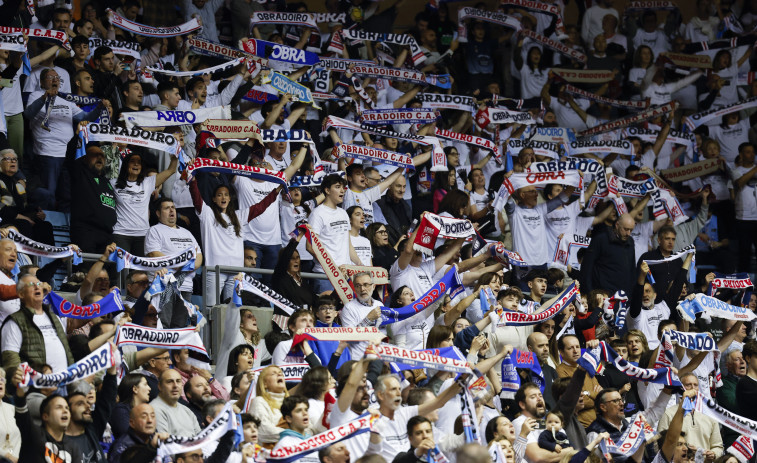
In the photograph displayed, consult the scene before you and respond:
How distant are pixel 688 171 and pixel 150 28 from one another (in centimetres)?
741

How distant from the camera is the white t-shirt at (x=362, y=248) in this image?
44.4 ft

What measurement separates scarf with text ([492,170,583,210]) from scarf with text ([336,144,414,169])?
1.09 metres

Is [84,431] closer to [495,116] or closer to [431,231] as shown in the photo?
[431,231]

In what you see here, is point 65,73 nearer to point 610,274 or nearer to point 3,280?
point 3,280

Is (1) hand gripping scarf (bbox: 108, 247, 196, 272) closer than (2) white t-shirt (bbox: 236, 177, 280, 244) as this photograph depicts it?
Yes

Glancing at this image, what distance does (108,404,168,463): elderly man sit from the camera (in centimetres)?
916

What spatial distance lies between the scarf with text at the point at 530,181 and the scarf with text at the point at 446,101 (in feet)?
7.88

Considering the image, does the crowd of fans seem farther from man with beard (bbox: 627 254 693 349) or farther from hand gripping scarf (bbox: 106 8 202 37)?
hand gripping scarf (bbox: 106 8 202 37)

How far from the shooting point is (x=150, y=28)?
16625mm

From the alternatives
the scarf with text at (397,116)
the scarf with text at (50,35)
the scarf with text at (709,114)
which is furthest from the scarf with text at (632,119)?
the scarf with text at (50,35)

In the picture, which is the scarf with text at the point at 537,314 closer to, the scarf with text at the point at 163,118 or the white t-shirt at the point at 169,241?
the white t-shirt at the point at 169,241

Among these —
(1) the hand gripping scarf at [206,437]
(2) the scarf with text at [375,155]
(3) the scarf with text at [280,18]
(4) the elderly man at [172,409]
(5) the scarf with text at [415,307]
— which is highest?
(1) the hand gripping scarf at [206,437]

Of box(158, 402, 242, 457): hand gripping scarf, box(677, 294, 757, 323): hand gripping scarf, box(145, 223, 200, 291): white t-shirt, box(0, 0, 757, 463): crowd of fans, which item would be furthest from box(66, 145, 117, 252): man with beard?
box(677, 294, 757, 323): hand gripping scarf

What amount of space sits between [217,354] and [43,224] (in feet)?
6.71
